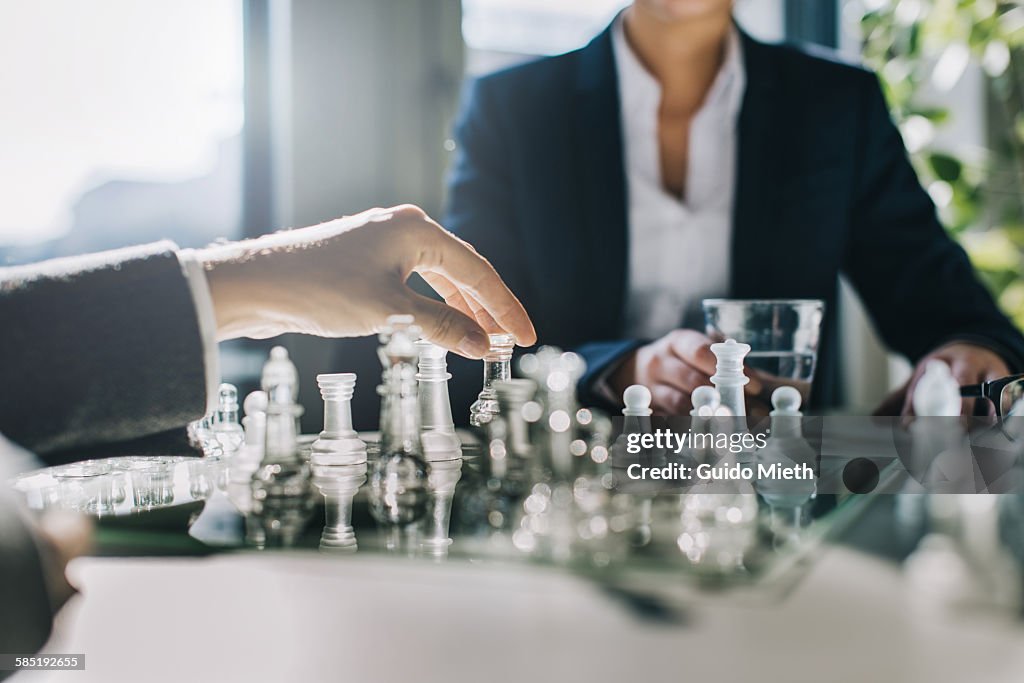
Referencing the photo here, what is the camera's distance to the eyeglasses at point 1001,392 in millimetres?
667

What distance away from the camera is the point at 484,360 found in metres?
0.60

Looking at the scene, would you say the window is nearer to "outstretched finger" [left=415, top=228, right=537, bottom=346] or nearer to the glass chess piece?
"outstretched finger" [left=415, top=228, right=537, bottom=346]

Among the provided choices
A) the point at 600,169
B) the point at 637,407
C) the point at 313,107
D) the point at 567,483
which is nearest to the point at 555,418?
the point at 567,483

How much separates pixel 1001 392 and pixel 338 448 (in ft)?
1.91

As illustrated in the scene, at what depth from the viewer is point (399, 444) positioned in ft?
1.69

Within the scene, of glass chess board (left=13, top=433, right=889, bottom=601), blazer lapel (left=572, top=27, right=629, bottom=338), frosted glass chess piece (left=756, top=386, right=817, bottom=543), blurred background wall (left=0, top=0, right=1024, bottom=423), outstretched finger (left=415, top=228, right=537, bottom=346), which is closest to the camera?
glass chess board (left=13, top=433, right=889, bottom=601)

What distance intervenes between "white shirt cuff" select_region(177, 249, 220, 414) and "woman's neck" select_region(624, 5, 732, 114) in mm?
683

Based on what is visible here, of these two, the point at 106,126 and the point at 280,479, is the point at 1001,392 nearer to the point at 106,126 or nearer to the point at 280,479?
the point at 280,479

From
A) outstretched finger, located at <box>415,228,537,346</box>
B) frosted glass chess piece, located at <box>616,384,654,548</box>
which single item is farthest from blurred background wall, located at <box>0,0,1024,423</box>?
frosted glass chess piece, located at <box>616,384,654,548</box>

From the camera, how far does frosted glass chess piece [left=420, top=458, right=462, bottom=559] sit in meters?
0.42

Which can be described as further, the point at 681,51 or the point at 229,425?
the point at 681,51

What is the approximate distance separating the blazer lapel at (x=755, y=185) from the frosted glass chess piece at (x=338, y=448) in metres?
0.60

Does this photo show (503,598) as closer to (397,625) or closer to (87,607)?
(397,625)

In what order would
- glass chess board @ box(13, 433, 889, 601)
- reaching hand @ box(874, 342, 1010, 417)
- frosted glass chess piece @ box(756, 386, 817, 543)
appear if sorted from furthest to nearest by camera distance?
reaching hand @ box(874, 342, 1010, 417), frosted glass chess piece @ box(756, 386, 817, 543), glass chess board @ box(13, 433, 889, 601)
